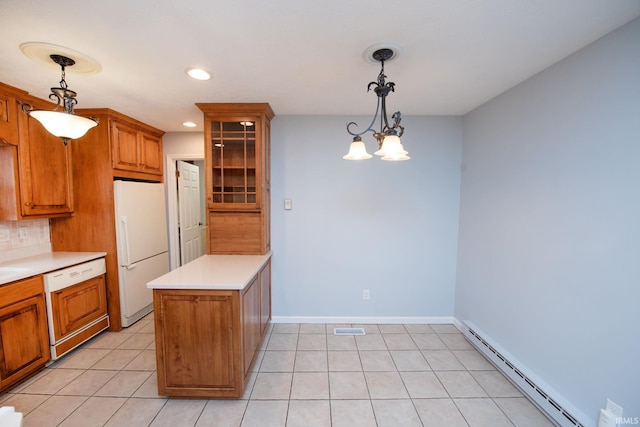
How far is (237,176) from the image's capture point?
2656 mm

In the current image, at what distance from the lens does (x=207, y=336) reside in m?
1.79

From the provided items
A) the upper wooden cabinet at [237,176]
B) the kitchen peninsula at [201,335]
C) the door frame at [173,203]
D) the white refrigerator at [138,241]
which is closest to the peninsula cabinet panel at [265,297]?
the upper wooden cabinet at [237,176]

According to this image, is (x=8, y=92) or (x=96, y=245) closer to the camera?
(x=8, y=92)

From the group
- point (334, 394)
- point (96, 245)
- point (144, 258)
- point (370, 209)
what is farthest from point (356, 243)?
point (96, 245)

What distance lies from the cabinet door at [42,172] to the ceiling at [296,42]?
0.37 metres

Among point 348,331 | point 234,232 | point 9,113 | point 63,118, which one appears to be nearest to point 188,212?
point 234,232

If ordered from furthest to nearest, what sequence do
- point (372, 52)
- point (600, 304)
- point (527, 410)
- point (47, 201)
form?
point (47, 201)
point (527, 410)
point (372, 52)
point (600, 304)

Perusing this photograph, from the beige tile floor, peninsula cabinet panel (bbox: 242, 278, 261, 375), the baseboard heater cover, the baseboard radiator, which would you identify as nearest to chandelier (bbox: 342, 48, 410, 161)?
peninsula cabinet panel (bbox: 242, 278, 261, 375)

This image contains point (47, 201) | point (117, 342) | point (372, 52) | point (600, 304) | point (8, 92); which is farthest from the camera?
point (117, 342)

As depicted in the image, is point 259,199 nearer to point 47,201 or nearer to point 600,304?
point 47,201

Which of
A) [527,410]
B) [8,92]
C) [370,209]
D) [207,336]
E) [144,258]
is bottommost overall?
[527,410]

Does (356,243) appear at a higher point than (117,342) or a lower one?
higher

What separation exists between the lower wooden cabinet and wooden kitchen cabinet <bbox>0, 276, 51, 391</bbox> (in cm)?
115

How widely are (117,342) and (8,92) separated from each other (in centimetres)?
244
